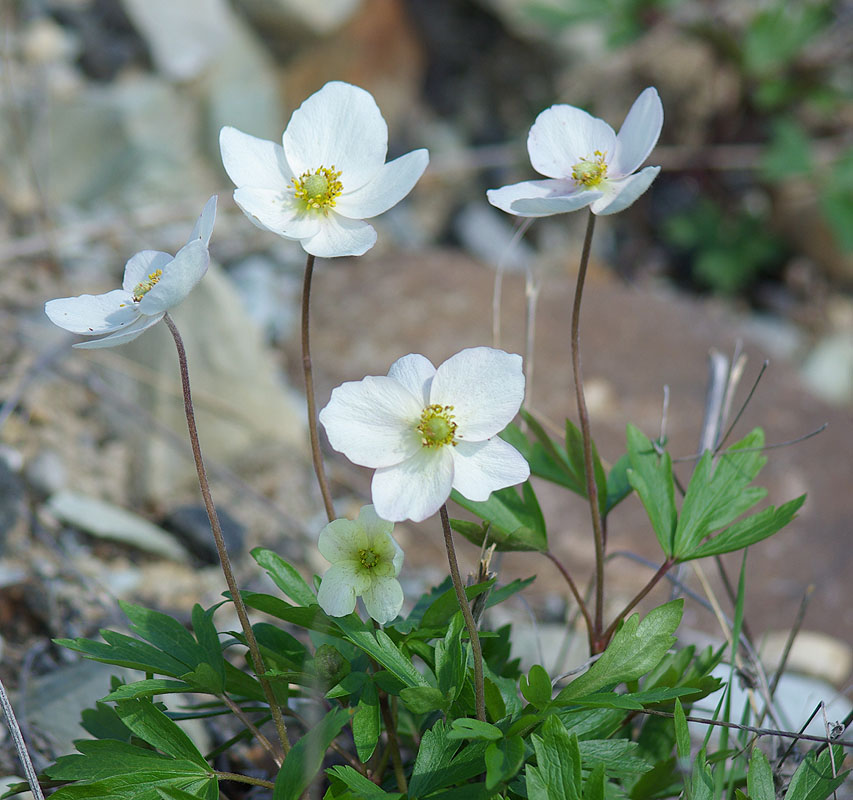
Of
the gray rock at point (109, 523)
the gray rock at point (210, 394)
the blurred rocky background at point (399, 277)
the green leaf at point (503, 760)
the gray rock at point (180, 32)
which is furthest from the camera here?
the gray rock at point (180, 32)

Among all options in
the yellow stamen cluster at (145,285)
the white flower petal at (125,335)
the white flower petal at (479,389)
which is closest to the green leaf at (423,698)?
the white flower petal at (479,389)

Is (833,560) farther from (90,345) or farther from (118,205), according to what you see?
(118,205)

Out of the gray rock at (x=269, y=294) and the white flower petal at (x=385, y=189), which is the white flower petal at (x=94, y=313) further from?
the gray rock at (x=269, y=294)

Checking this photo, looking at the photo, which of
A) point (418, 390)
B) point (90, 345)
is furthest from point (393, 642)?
point (90, 345)

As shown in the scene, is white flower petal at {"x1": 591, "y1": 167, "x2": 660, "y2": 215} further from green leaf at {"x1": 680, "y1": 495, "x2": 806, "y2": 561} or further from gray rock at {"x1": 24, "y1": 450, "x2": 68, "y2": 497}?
gray rock at {"x1": 24, "y1": 450, "x2": 68, "y2": 497}

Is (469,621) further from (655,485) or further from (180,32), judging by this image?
(180,32)
